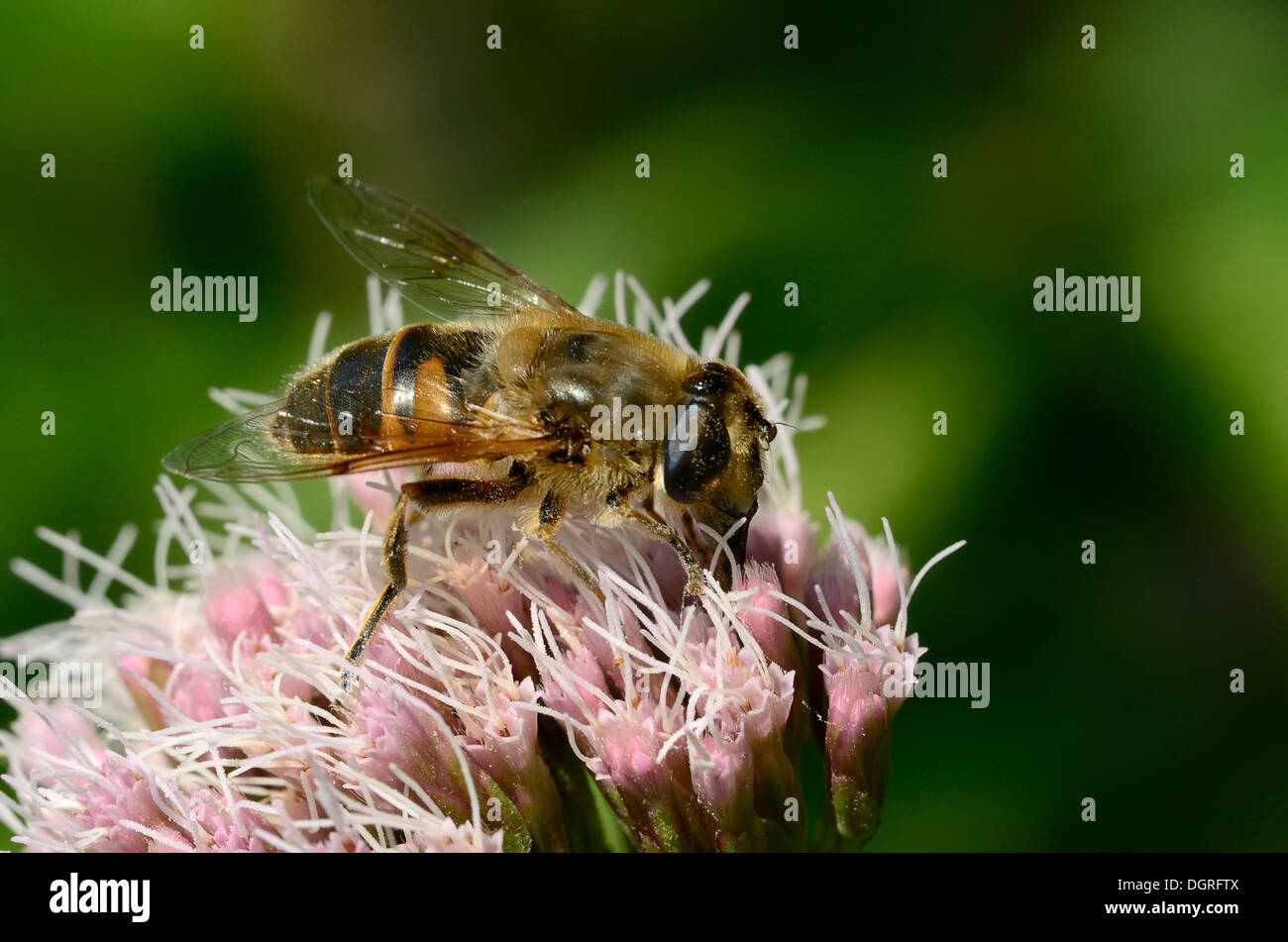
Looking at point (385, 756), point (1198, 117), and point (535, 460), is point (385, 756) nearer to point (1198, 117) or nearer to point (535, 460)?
point (535, 460)

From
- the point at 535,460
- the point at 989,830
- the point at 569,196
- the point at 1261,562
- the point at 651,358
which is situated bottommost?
the point at 989,830

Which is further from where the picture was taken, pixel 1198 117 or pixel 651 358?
pixel 1198 117

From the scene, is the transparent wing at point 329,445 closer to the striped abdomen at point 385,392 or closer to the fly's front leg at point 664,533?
the striped abdomen at point 385,392

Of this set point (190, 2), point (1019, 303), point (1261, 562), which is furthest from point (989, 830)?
point (190, 2)

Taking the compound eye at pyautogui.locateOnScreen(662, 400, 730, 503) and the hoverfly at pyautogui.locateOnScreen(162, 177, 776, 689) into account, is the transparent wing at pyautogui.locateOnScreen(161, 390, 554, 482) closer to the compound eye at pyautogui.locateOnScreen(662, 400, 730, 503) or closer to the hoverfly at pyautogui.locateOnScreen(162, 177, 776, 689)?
the hoverfly at pyautogui.locateOnScreen(162, 177, 776, 689)

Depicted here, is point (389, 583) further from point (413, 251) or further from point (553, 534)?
point (413, 251)

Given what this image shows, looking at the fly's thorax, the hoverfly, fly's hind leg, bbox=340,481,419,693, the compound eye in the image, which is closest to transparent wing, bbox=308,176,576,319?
the hoverfly

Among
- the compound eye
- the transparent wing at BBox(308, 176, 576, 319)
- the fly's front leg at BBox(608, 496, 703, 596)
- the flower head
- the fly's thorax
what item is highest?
the transparent wing at BBox(308, 176, 576, 319)
